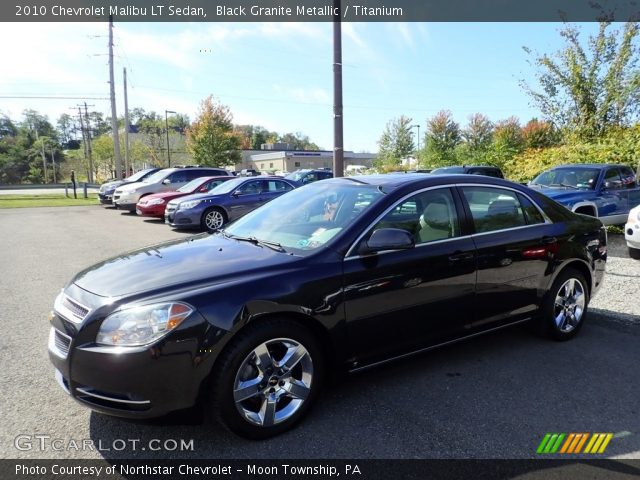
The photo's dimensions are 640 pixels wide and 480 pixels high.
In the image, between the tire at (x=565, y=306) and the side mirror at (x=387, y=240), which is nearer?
the side mirror at (x=387, y=240)

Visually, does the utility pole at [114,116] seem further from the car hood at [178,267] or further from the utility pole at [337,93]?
the car hood at [178,267]

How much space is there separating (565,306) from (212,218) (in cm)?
1019

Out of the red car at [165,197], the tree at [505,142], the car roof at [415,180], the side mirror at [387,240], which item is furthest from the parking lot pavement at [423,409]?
the tree at [505,142]

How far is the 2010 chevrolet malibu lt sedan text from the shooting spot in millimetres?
2559

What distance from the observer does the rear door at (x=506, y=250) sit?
3799mm

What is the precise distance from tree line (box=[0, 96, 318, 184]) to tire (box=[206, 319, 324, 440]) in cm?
3951

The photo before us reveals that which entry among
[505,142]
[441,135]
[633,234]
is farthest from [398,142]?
[633,234]

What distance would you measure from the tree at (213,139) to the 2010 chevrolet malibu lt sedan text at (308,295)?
3804 centimetres

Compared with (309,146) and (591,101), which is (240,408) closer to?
(591,101)

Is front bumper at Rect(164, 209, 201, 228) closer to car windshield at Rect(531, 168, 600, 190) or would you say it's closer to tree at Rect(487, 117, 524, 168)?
car windshield at Rect(531, 168, 600, 190)

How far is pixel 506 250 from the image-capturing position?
3912 millimetres

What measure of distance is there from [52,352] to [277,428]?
149 cm

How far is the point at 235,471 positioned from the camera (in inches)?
99.8

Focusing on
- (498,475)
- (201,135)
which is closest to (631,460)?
(498,475)
